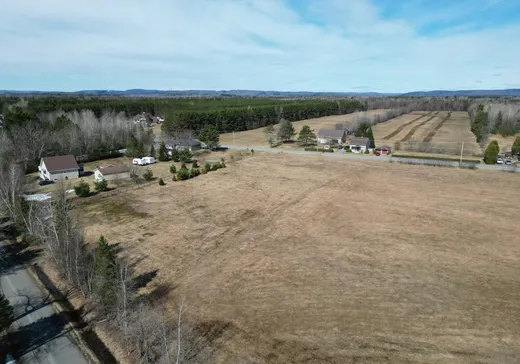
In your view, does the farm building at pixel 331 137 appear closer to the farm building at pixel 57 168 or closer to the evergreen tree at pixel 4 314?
the farm building at pixel 57 168

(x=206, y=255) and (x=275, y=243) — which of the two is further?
(x=275, y=243)

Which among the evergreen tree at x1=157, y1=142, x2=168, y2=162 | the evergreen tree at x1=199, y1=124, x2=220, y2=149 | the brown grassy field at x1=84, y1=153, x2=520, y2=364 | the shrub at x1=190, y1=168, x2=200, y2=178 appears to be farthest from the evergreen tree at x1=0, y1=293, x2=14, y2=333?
the evergreen tree at x1=199, y1=124, x2=220, y2=149

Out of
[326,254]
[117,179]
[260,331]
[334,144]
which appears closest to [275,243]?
[326,254]

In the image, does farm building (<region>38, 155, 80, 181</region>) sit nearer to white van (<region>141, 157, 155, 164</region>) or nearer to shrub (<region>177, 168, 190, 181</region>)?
white van (<region>141, 157, 155, 164</region>)

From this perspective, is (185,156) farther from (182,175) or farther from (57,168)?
(57,168)

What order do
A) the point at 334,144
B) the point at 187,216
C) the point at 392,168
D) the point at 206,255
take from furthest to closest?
1. the point at 334,144
2. the point at 392,168
3. the point at 187,216
4. the point at 206,255

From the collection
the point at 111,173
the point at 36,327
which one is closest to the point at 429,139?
the point at 111,173

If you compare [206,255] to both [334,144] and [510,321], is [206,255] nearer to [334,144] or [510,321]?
[510,321]
